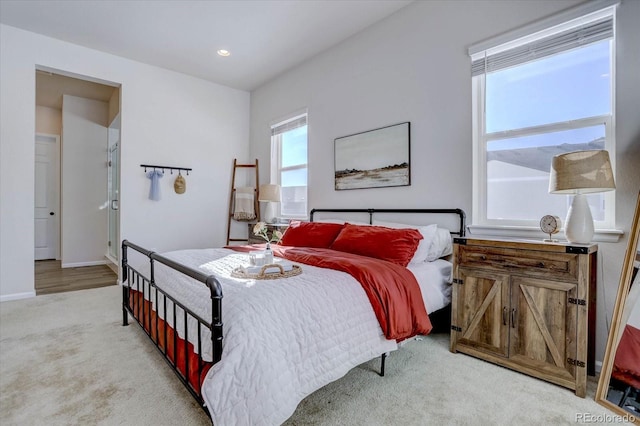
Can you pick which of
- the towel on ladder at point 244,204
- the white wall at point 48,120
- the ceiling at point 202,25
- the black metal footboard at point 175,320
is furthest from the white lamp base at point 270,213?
the white wall at point 48,120

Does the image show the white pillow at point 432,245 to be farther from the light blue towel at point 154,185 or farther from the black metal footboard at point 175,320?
the light blue towel at point 154,185

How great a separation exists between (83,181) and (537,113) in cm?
684

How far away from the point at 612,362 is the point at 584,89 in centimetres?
173

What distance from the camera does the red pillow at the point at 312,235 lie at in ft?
9.89

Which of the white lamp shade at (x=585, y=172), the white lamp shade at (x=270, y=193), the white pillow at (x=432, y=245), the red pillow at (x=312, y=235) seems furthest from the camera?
the white lamp shade at (x=270, y=193)

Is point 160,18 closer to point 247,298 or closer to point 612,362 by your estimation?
point 247,298

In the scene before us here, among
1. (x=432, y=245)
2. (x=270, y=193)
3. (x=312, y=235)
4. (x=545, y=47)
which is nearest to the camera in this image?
(x=545, y=47)

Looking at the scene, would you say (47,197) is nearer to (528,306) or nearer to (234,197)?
(234,197)

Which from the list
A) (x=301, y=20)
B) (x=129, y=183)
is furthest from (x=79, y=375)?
(x=301, y=20)

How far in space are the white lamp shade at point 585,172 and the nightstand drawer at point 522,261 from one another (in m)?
0.40

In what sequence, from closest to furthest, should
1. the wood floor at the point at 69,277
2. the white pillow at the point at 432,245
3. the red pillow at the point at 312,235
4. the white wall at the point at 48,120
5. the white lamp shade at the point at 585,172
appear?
1. the white lamp shade at the point at 585,172
2. the white pillow at the point at 432,245
3. the red pillow at the point at 312,235
4. the wood floor at the point at 69,277
5. the white wall at the point at 48,120

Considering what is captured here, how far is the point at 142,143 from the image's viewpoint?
14.4 feet

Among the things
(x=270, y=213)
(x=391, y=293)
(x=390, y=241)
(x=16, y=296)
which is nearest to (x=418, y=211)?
(x=390, y=241)

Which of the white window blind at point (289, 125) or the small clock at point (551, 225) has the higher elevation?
the white window blind at point (289, 125)
